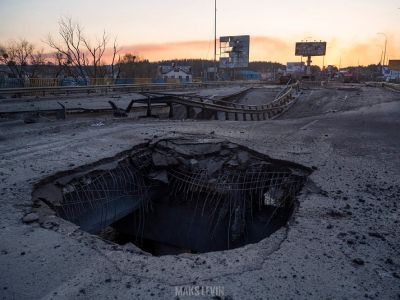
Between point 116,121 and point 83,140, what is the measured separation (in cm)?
423

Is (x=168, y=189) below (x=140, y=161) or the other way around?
below

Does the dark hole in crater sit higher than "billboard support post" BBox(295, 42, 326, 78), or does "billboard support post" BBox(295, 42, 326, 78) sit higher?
"billboard support post" BBox(295, 42, 326, 78)

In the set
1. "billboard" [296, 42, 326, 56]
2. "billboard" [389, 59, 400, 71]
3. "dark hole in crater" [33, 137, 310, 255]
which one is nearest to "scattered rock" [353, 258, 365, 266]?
"dark hole in crater" [33, 137, 310, 255]

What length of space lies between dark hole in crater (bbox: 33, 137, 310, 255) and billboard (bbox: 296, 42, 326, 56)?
7148cm

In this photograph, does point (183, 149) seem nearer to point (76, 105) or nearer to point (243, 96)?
point (76, 105)

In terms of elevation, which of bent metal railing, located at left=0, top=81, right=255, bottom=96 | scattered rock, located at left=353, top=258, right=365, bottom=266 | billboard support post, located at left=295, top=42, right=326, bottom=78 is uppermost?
billboard support post, located at left=295, top=42, right=326, bottom=78

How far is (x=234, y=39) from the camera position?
222ft

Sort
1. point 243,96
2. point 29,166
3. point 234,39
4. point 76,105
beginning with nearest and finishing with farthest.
Result: point 29,166
point 76,105
point 243,96
point 234,39

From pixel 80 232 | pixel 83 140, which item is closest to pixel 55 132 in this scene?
pixel 83 140

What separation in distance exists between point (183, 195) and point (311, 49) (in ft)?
238

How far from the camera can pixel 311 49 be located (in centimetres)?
7288

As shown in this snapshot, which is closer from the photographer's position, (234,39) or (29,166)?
(29,166)

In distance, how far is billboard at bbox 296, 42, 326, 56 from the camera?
72562 millimetres

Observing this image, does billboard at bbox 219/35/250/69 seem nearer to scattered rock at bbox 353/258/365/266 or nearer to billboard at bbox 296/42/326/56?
billboard at bbox 296/42/326/56
